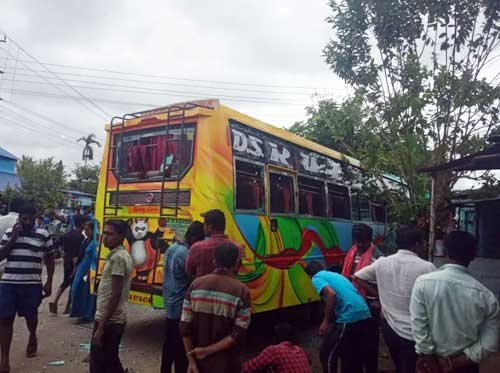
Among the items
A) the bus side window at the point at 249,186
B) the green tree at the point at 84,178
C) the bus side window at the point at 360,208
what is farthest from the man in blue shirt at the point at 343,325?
the green tree at the point at 84,178

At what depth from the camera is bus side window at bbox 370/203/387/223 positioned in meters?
9.72

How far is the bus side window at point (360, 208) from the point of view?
8848 mm

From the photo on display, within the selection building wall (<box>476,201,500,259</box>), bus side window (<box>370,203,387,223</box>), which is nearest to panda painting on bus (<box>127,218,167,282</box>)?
bus side window (<box>370,203,387,223</box>)

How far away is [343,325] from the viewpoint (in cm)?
391

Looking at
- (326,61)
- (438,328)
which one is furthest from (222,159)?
(438,328)

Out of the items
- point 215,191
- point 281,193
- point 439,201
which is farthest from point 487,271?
point 215,191

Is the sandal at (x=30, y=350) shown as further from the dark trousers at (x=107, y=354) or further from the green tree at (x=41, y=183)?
the green tree at (x=41, y=183)

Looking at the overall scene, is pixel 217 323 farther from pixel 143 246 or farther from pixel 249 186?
pixel 249 186

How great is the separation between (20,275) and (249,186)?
116 inches

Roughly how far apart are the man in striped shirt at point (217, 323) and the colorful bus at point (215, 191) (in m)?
2.45

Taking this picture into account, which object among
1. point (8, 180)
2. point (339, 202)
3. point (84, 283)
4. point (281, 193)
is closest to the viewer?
point (281, 193)

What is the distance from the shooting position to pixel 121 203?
6145 millimetres

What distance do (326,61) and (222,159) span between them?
107 inches

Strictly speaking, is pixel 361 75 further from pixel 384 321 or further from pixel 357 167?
pixel 384 321
